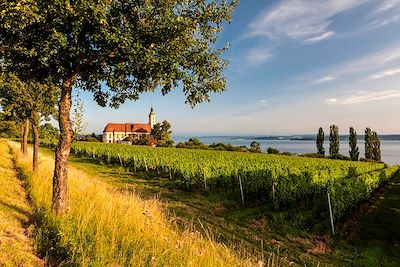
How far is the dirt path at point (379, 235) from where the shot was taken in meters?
12.5

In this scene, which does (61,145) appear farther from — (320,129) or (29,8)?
(320,129)

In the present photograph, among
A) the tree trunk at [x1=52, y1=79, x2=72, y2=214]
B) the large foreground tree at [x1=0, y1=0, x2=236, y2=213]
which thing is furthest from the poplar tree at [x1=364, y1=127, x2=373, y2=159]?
the tree trunk at [x1=52, y1=79, x2=72, y2=214]

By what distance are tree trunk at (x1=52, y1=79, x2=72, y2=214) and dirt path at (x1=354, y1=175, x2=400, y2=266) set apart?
11141 millimetres

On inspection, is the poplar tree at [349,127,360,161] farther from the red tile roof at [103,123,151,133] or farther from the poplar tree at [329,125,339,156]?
the red tile roof at [103,123,151,133]

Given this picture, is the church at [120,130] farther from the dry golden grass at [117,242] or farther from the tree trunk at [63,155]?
the dry golden grass at [117,242]

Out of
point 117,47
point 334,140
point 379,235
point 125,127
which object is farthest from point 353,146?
point 125,127

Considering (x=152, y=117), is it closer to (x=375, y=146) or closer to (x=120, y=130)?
(x=120, y=130)

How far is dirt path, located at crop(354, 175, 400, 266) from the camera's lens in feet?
41.0

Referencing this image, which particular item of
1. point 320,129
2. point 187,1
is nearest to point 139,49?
point 187,1

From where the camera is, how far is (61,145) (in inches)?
344

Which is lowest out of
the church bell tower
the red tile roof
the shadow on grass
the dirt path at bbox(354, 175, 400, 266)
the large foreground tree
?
the dirt path at bbox(354, 175, 400, 266)

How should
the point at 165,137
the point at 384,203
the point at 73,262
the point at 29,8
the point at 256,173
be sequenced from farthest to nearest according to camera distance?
the point at 165,137
the point at 384,203
the point at 256,173
the point at 29,8
the point at 73,262

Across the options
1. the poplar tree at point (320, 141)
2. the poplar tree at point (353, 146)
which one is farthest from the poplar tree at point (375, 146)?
the poplar tree at point (320, 141)

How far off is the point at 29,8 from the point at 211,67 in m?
4.62
